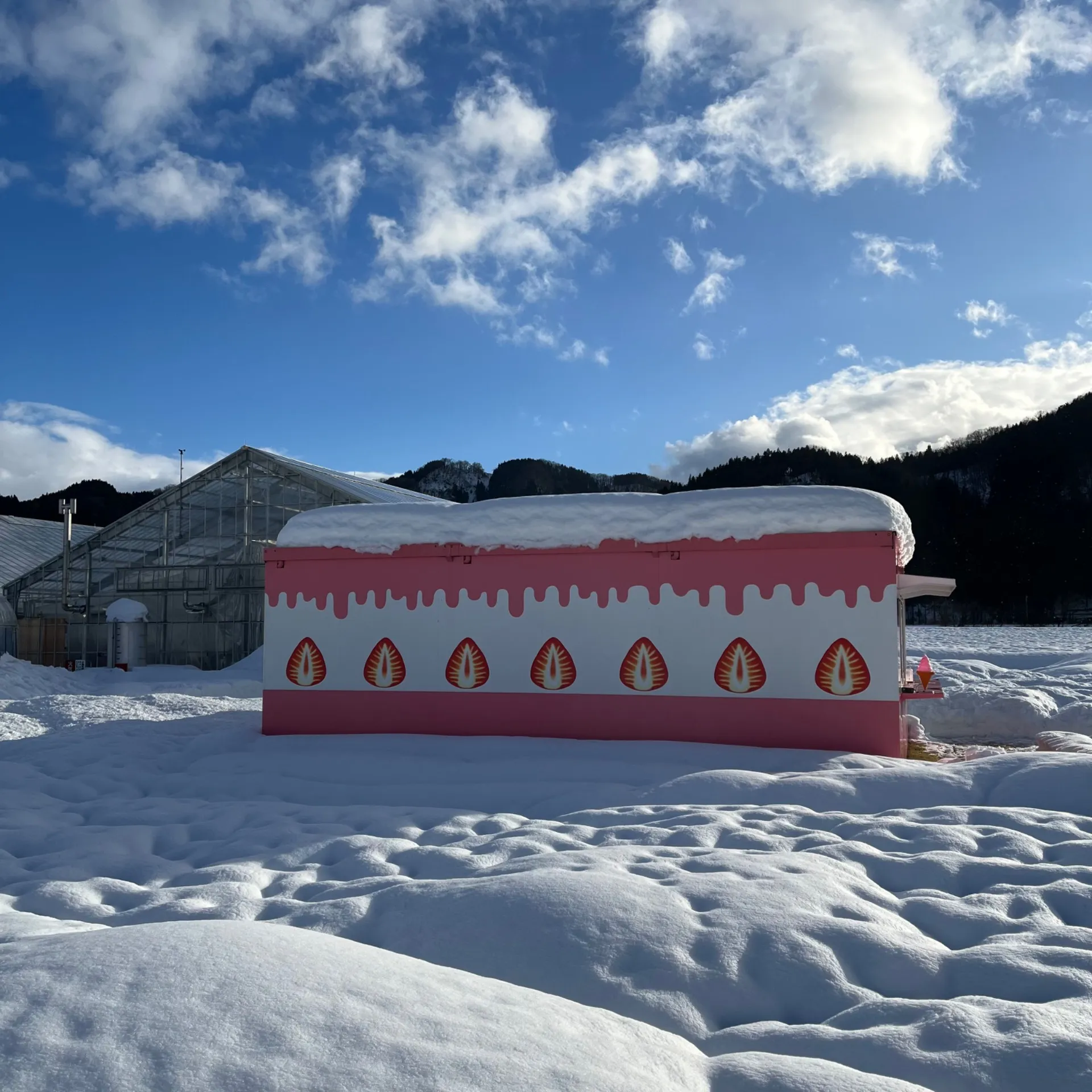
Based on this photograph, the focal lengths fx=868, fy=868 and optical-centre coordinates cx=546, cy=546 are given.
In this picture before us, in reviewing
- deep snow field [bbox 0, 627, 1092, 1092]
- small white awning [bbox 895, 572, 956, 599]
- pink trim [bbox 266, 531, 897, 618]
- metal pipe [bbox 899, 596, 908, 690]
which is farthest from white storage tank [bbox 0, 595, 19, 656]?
small white awning [bbox 895, 572, 956, 599]

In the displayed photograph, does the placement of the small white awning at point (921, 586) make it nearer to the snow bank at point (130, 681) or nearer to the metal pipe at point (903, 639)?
the metal pipe at point (903, 639)

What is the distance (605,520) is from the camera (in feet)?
24.8

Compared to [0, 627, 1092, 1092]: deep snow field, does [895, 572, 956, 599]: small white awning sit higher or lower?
higher

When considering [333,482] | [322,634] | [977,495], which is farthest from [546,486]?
[322,634]

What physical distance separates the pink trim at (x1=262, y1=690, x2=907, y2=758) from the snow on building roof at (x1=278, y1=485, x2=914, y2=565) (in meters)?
1.36

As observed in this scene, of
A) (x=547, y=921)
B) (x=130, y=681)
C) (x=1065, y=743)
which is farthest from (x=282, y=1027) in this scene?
(x=130, y=681)

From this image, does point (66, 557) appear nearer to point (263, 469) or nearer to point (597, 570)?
point (263, 469)

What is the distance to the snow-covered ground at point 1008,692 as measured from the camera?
10.2 meters

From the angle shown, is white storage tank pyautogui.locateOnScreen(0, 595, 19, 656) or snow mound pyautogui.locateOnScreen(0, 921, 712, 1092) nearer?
snow mound pyautogui.locateOnScreen(0, 921, 712, 1092)

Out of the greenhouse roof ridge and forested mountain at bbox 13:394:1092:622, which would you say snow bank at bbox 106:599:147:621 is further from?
forested mountain at bbox 13:394:1092:622

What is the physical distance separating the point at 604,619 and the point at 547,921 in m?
4.45

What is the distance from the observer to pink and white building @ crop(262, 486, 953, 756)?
276 inches

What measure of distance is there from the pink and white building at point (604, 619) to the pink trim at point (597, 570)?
0.05 ft

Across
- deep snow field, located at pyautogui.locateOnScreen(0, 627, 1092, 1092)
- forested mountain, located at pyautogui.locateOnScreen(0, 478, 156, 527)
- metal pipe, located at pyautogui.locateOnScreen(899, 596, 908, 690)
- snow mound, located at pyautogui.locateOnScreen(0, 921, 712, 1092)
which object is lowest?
deep snow field, located at pyautogui.locateOnScreen(0, 627, 1092, 1092)
